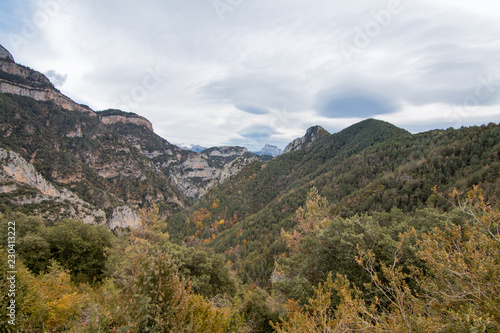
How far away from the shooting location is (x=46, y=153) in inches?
4729

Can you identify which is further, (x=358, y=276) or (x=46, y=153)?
(x=46, y=153)

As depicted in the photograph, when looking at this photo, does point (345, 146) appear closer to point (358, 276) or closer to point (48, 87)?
point (358, 276)

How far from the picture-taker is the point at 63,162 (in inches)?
4833

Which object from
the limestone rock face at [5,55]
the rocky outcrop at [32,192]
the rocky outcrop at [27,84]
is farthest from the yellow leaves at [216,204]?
the limestone rock face at [5,55]

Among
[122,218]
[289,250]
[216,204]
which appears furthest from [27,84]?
[289,250]

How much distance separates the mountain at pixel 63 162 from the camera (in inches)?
3081

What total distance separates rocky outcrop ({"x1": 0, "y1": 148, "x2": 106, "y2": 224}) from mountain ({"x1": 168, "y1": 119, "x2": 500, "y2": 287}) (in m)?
48.0

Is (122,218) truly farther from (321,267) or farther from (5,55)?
(5,55)

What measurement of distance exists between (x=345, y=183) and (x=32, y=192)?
12172 cm

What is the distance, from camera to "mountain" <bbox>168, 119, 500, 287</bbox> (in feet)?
147

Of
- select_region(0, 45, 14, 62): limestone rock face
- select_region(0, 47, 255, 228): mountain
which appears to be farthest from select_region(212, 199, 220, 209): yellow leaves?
select_region(0, 45, 14, 62): limestone rock face

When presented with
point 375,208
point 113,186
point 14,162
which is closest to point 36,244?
point 375,208

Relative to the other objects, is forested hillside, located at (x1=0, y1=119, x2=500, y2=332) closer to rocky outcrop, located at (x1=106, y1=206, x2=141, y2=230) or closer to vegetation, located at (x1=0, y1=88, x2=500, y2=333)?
vegetation, located at (x1=0, y1=88, x2=500, y2=333)

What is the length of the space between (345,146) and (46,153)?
655ft
